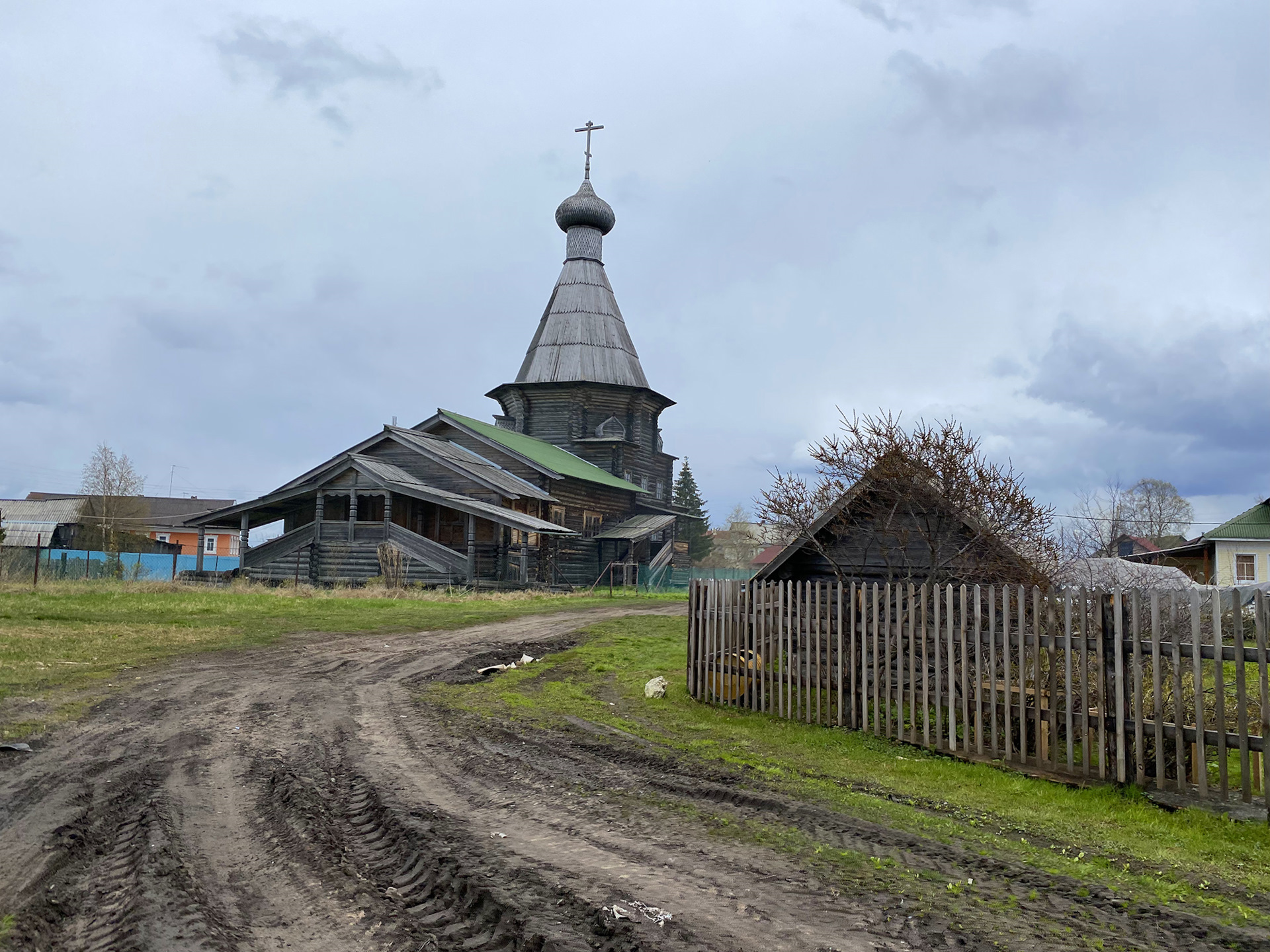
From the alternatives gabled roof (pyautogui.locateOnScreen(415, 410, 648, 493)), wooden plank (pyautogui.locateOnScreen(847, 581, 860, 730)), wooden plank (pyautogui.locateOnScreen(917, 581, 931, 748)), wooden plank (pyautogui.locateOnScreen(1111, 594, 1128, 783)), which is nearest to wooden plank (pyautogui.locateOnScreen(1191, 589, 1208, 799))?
wooden plank (pyautogui.locateOnScreen(1111, 594, 1128, 783))

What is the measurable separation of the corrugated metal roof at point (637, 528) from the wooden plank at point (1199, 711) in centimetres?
3302

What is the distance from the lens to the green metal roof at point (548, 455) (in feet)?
122

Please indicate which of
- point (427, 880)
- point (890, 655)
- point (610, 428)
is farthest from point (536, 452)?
point (427, 880)

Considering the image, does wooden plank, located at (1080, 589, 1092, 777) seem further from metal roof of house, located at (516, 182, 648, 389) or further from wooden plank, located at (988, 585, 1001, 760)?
metal roof of house, located at (516, 182, 648, 389)

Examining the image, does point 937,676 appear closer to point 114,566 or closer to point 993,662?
point 993,662

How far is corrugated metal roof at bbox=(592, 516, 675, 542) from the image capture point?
129 feet

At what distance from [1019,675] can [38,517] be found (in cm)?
6626

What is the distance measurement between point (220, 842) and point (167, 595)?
19.0 metres

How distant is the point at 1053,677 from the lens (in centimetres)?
685


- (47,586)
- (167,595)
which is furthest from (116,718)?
(47,586)

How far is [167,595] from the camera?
70.4ft

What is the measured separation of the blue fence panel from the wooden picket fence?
2518 centimetres

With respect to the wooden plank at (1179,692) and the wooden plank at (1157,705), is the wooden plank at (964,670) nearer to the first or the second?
the wooden plank at (1157,705)

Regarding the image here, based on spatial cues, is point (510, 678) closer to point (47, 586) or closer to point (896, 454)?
point (896, 454)
